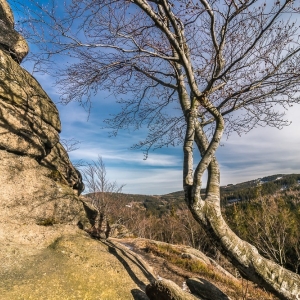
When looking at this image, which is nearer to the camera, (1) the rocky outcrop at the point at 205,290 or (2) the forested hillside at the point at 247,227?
(1) the rocky outcrop at the point at 205,290

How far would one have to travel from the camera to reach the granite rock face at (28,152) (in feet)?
16.2

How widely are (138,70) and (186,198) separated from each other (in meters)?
3.18

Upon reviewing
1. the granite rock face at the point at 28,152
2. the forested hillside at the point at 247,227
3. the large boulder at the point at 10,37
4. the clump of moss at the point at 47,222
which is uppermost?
the large boulder at the point at 10,37

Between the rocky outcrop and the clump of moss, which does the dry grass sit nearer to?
the rocky outcrop

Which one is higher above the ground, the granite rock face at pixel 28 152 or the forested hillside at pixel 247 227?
the granite rock face at pixel 28 152

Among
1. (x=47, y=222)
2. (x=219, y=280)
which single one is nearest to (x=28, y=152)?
(x=47, y=222)

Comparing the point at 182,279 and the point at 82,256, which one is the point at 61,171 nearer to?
the point at 82,256

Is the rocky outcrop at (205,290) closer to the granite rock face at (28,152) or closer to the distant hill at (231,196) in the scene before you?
the granite rock face at (28,152)

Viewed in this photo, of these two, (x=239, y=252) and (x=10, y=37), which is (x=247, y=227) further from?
(x=10, y=37)

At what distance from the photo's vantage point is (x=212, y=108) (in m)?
4.53

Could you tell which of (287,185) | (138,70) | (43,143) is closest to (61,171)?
(43,143)

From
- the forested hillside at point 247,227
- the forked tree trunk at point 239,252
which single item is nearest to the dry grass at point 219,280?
the forked tree trunk at point 239,252

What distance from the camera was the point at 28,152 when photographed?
5.55 metres

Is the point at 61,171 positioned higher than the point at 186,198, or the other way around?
the point at 61,171
